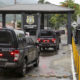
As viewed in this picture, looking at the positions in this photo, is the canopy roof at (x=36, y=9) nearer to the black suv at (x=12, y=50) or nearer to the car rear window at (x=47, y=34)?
the car rear window at (x=47, y=34)

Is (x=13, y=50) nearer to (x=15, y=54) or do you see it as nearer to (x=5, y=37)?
(x=15, y=54)

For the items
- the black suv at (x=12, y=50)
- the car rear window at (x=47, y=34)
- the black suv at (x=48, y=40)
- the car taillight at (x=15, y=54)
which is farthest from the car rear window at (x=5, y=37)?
the car rear window at (x=47, y=34)

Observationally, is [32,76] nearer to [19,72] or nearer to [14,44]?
[19,72]

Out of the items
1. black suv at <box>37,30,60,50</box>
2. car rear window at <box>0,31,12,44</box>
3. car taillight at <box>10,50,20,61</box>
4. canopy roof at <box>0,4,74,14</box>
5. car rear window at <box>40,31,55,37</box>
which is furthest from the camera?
canopy roof at <box>0,4,74,14</box>

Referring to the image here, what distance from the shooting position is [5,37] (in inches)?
429

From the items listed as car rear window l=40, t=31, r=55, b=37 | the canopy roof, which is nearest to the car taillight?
car rear window l=40, t=31, r=55, b=37

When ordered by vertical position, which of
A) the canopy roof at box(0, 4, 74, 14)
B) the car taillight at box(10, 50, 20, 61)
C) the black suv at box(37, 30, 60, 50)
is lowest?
the black suv at box(37, 30, 60, 50)

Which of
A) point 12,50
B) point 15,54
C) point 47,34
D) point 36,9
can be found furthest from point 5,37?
point 36,9

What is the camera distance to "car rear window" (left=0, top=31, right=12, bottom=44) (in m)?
10.7

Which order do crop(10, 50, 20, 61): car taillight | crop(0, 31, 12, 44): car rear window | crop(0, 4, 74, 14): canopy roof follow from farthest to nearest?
crop(0, 4, 74, 14): canopy roof, crop(0, 31, 12, 44): car rear window, crop(10, 50, 20, 61): car taillight

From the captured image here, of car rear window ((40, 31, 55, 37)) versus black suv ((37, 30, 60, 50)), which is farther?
car rear window ((40, 31, 55, 37))

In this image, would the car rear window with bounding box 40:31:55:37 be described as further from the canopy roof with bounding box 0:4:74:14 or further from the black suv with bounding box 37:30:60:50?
the canopy roof with bounding box 0:4:74:14

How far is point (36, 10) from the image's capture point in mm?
35594

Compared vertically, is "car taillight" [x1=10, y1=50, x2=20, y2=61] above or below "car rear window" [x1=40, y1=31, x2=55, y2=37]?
above
